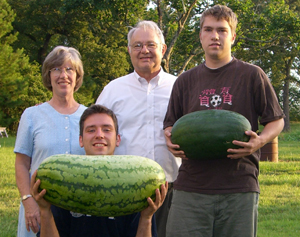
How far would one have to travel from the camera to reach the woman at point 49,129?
3.34 meters

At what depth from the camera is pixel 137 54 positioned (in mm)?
3742

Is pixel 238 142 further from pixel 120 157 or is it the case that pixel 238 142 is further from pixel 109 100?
pixel 109 100

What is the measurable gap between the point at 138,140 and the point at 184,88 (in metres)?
0.75

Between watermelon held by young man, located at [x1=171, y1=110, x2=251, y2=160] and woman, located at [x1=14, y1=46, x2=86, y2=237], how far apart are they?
1.06m

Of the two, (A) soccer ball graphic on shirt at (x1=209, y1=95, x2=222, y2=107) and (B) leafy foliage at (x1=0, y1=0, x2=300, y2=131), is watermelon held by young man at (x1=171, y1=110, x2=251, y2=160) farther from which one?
(B) leafy foliage at (x1=0, y1=0, x2=300, y2=131)

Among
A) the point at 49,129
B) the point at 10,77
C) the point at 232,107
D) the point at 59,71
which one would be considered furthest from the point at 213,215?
the point at 10,77

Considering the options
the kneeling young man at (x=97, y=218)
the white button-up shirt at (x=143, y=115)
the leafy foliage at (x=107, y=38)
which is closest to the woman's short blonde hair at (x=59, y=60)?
the white button-up shirt at (x=143, y=115)

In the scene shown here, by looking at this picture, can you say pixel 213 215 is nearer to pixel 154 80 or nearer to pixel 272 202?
pixel 154 80

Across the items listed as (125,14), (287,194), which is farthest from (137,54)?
(125,14)

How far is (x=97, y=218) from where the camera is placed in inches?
107

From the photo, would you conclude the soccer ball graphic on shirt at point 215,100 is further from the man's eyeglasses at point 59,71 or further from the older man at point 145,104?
the man's eyeglasses at point 59,71

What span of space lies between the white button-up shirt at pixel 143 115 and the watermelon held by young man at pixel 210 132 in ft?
2.28

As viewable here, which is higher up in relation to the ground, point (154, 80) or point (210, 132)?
point (154, 80)

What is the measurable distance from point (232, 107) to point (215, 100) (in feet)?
0.51
